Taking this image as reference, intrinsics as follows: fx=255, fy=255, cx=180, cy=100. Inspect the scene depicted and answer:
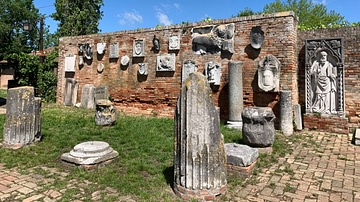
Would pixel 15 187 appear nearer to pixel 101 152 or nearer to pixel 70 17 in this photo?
pixel 101 152

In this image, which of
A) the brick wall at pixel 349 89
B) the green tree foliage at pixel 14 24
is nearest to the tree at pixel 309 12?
the brick wall at pixel 349 89

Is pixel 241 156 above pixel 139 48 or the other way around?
the other way around

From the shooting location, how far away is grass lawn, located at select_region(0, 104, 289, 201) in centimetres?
371

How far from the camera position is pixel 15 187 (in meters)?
3.59

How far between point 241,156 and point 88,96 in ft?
28.4

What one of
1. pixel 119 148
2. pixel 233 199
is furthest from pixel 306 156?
pixel 119 148

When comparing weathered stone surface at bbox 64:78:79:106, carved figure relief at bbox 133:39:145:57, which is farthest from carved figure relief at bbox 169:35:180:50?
weathered stone surface at bbox 64:78:79:106

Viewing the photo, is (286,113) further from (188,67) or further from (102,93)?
(102,93)

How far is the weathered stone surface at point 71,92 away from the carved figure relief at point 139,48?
12.1ft

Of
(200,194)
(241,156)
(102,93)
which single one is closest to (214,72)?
(241,156)

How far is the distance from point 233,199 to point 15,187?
3.01 m

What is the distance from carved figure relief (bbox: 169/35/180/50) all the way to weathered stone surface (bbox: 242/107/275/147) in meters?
4.80

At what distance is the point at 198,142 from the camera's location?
3127 mm

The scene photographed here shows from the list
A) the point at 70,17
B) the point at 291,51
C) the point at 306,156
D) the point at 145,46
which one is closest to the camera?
the point at 306,156
